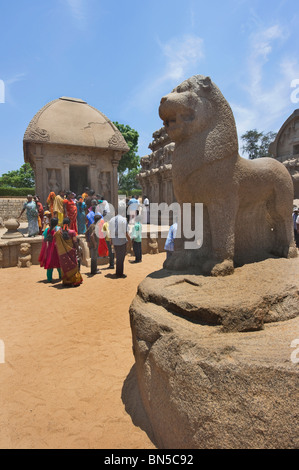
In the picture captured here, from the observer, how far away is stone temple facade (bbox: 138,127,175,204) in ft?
45.3

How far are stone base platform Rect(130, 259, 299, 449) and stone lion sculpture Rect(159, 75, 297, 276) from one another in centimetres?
29

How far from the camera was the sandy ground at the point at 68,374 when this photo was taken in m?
2.15

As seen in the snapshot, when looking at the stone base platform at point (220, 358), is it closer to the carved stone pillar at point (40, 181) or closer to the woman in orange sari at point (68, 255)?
the woman in orange sari at point (68, 255)

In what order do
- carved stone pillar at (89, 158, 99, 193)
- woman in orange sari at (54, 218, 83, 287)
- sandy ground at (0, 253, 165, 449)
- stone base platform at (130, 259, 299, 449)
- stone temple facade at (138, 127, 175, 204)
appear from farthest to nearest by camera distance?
stone temple facade at (138, 127, 175, 204) < carved stone pillar at (89, 158, 99, 193) < woman in orange sari at (54, 218, 83, 287) < sandy ground at (0, 253, 165, 449) < stone base platform at (130, 259, 299, 449)

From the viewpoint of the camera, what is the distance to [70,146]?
31.2ft

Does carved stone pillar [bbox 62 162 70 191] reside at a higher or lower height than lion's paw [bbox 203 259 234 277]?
higher

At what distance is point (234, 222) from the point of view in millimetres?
2488

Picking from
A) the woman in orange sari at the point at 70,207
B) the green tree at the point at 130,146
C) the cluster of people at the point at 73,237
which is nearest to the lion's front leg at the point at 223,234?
the cluster of people at the point at 73,237

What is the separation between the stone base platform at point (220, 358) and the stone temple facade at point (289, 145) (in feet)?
51.2

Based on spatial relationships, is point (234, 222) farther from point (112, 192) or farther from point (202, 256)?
point (112, 192)

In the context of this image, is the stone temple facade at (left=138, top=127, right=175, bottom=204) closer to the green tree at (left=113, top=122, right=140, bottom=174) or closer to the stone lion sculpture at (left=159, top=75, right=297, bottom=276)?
the green tree at (left=113, top=122, right=140, bottom=174)

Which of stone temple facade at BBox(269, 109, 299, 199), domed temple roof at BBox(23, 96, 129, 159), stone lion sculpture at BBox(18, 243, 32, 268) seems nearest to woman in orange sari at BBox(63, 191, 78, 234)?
stone lion sculpture at BBox(18, 243, 32, 268)

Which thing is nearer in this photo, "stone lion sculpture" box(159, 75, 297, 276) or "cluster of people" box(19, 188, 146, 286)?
"stone lion sculpture" box(159, 75, 297, 276)
